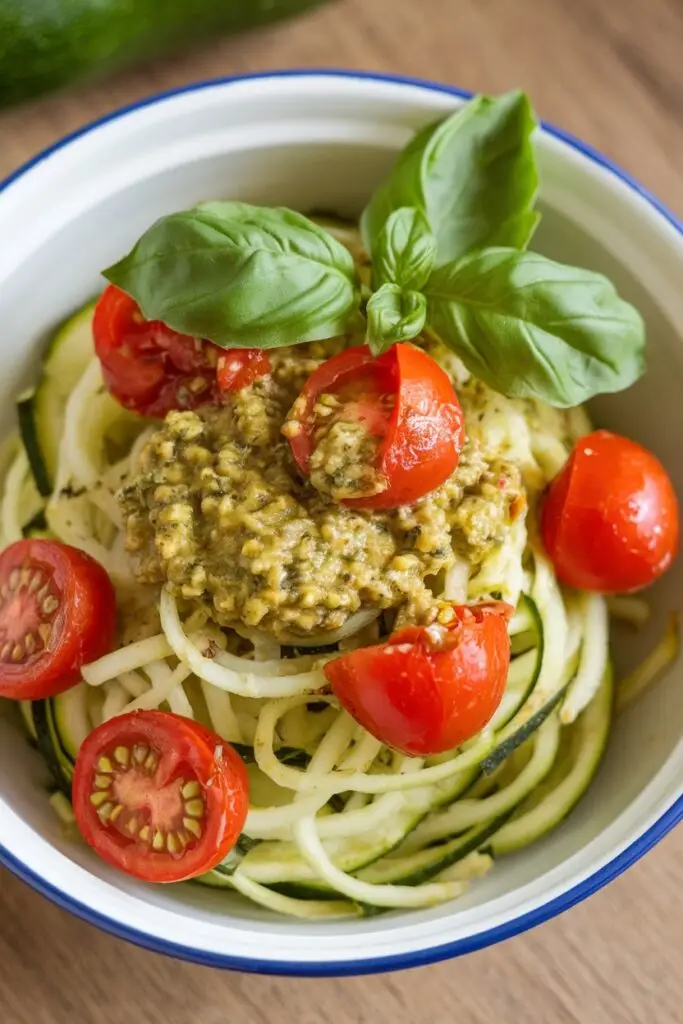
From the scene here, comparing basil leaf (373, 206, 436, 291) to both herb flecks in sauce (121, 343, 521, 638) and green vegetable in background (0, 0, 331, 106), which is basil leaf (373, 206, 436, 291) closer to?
herb flecks in sauce (121, 343, 521, 638)

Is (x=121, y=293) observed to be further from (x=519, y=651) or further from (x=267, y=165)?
(x=519, y=651)

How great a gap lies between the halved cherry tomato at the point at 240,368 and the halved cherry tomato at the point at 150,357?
76mm

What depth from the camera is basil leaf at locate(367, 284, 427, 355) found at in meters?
2.51

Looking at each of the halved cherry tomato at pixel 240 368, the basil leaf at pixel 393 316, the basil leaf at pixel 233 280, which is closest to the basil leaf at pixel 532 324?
the basil leaf at pixel 393 316

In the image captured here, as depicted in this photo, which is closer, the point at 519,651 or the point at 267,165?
the point at 519,651

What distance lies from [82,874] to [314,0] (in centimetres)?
275

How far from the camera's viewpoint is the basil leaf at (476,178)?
283 cm

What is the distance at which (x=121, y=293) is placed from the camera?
110 inches

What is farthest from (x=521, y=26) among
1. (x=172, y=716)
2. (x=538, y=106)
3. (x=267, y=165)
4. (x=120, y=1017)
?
(x=120, y=1017)

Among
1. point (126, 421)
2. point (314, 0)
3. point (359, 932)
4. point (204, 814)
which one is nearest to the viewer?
point (204, 814)

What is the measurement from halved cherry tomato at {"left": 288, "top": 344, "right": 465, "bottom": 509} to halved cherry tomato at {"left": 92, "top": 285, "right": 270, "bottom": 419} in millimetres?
321

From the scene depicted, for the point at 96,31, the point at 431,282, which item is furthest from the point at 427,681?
the point at 96,31

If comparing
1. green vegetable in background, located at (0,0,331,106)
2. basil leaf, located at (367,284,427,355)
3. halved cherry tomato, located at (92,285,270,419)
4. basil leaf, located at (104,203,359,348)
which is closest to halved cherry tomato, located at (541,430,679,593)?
basil leaf, located at (367,284,427,355)

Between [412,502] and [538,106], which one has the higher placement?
[538,106]
